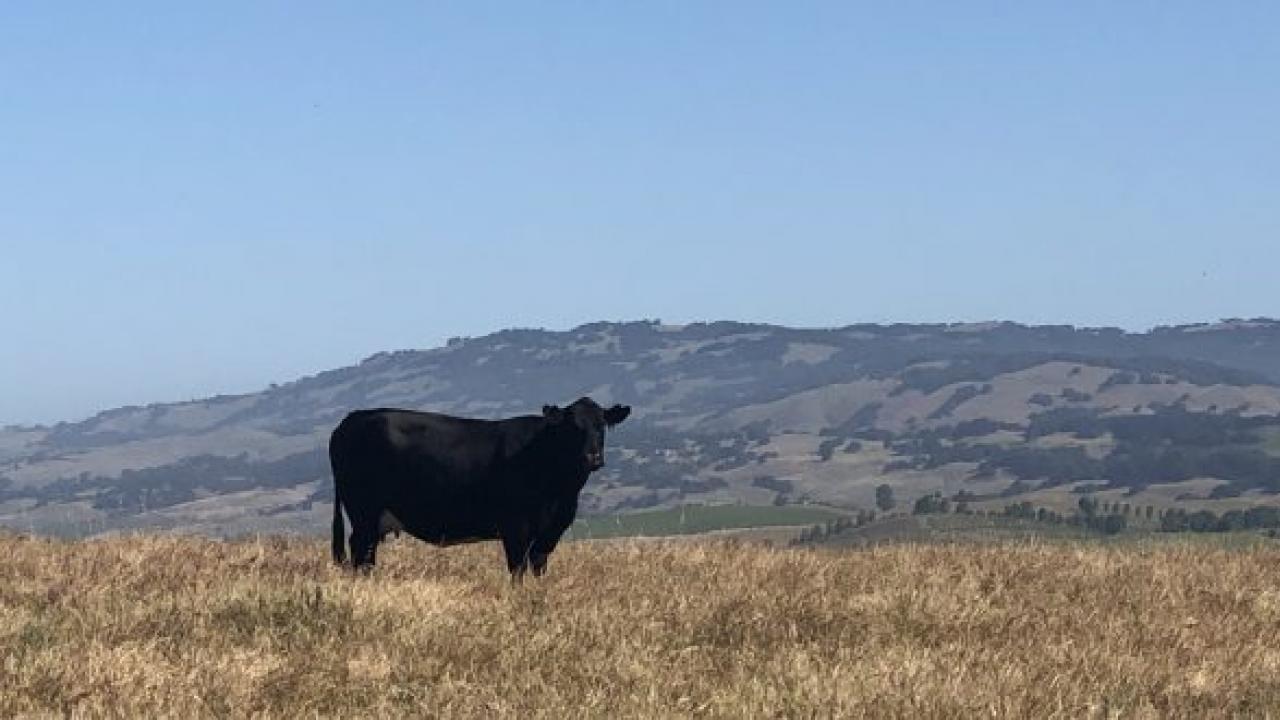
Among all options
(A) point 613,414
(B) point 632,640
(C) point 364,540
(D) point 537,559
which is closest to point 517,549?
(D) point 537,559

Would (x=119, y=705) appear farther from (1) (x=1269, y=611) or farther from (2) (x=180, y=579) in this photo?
(1) (x=1269, y=611)

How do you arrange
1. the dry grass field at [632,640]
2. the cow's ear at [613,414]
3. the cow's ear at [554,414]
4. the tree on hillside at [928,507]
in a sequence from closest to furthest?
the dry grass field at [632,640], the cow's ear at [554,414], the cow's ear at [613,414], the tree on hillside at [928,507]

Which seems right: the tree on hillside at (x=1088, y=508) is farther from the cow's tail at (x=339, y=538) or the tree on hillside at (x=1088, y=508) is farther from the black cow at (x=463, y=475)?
the cow's tail at (x=339, y=538)

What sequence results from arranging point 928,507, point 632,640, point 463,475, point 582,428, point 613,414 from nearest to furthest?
point 632,640 < point 463,475 < point 582,428 < point 613,414 < point 928,507

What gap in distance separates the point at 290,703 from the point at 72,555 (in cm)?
710

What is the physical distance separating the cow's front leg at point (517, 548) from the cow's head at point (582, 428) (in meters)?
0.98

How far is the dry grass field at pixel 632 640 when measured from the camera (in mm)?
7664

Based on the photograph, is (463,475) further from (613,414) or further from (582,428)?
(613,414)

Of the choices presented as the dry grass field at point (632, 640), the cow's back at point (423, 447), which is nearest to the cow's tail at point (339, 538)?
the cow's back at point (423, 447)

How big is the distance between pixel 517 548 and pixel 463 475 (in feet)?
3.69

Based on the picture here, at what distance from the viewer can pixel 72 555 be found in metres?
13.8

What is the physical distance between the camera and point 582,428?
15.3 m

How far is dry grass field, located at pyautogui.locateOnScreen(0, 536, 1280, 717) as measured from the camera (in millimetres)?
7664

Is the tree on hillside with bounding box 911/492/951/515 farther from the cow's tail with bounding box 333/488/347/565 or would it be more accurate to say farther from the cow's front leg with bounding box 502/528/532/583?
the cow's front leg with bounding box 502/528/532/583
